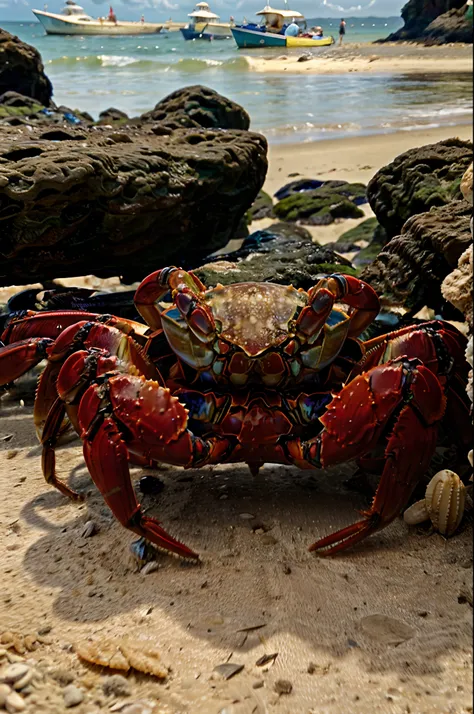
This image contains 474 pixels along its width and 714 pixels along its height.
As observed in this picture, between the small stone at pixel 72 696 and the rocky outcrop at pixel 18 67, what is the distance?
12.5m

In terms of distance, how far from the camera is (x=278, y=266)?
17.8 feet

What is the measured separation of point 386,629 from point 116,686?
3.04ft

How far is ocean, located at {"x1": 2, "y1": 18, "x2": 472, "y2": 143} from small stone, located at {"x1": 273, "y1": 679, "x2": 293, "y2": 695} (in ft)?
37.1

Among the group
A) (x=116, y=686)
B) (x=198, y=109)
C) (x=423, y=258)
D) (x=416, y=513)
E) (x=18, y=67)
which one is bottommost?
(x=416, y=513)

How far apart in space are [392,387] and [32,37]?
24.1 meters

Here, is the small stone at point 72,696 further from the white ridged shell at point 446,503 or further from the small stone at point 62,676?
the white ridged shell at point 446,503

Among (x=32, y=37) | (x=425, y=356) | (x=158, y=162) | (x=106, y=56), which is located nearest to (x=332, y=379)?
(x=425, y=356)

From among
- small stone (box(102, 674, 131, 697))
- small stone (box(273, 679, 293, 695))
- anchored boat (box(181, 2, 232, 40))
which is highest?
anchored boat (box(181, 2, 232, 40))

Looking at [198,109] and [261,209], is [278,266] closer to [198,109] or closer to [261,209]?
[198,109]

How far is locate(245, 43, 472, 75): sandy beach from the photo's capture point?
100 feet

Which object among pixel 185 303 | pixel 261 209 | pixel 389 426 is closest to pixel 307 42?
pixel 261 209

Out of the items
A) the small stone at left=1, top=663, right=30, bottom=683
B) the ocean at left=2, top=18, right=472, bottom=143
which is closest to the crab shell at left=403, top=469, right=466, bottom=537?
the small stone at left=1, top=663, right=30, bottom=683

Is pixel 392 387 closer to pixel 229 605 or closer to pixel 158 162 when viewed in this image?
pixel 229 605

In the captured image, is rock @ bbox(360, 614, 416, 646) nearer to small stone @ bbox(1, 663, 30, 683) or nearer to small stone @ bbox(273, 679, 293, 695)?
small stone @ bbox(273, 679, 293, 695)
